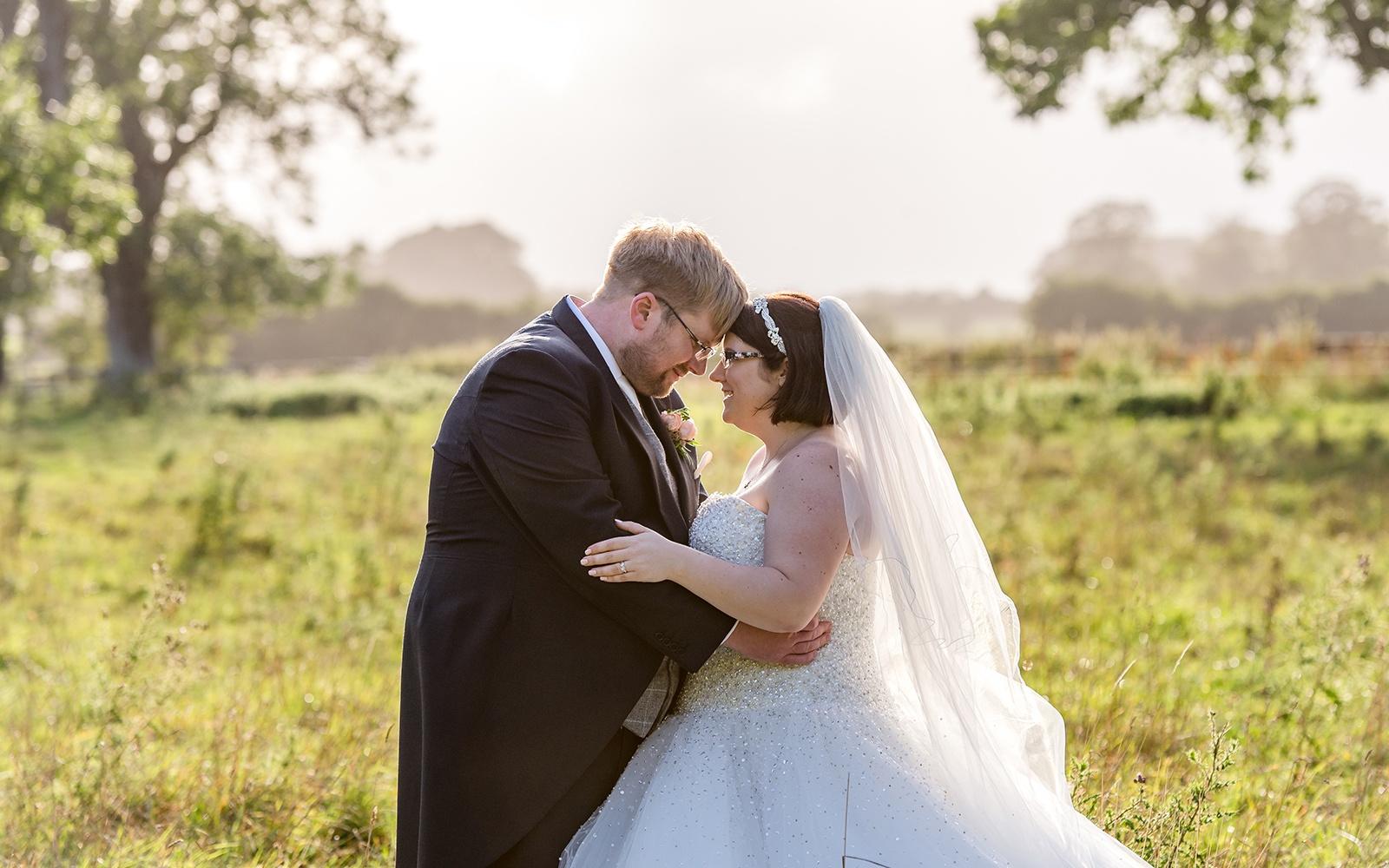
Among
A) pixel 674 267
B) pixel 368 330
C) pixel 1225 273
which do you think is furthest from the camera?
pixel 1225 273

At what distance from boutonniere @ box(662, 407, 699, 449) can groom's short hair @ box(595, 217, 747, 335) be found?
33 centimetres

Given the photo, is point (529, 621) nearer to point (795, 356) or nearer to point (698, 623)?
point (698, 623)

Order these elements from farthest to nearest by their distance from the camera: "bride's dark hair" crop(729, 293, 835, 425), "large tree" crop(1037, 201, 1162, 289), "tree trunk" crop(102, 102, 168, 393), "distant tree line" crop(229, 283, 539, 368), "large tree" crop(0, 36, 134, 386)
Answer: "large tree" crop(1037, 201, 1162, 289)
"distant tree line" crop(229, 283, 539, 368)
"tree trunk" crop(102, 102, 168, 393)
"large tree" crop(0, 36, 134, 386)
"bride's dark hair" crop(729, 293, 835, 425)

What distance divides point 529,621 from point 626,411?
680 mm

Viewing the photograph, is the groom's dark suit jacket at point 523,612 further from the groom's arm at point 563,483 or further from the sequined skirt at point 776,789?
the sequined skirt at point 776,789

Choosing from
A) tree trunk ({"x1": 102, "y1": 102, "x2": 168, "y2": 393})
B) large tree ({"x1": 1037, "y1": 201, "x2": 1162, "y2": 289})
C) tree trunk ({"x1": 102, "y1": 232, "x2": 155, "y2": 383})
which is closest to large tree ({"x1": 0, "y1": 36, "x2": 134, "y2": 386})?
A: tree trunk ({"x1": 102, "y1": 102, "x2": 168, "y2": 393})

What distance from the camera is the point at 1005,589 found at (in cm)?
793

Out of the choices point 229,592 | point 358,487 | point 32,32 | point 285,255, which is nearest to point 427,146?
point 285,255

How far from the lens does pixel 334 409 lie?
23.4 metres

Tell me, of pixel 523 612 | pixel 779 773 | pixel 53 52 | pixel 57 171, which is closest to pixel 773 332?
pixel 523 612

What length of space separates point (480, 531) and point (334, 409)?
69.9 ft

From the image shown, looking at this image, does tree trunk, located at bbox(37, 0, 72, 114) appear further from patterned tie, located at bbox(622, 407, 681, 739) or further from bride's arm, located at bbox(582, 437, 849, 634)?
bride's arm, located at bbox(582, 437, 849, 634)

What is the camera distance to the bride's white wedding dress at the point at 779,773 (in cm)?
309

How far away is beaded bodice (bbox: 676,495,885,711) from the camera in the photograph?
3.42m
